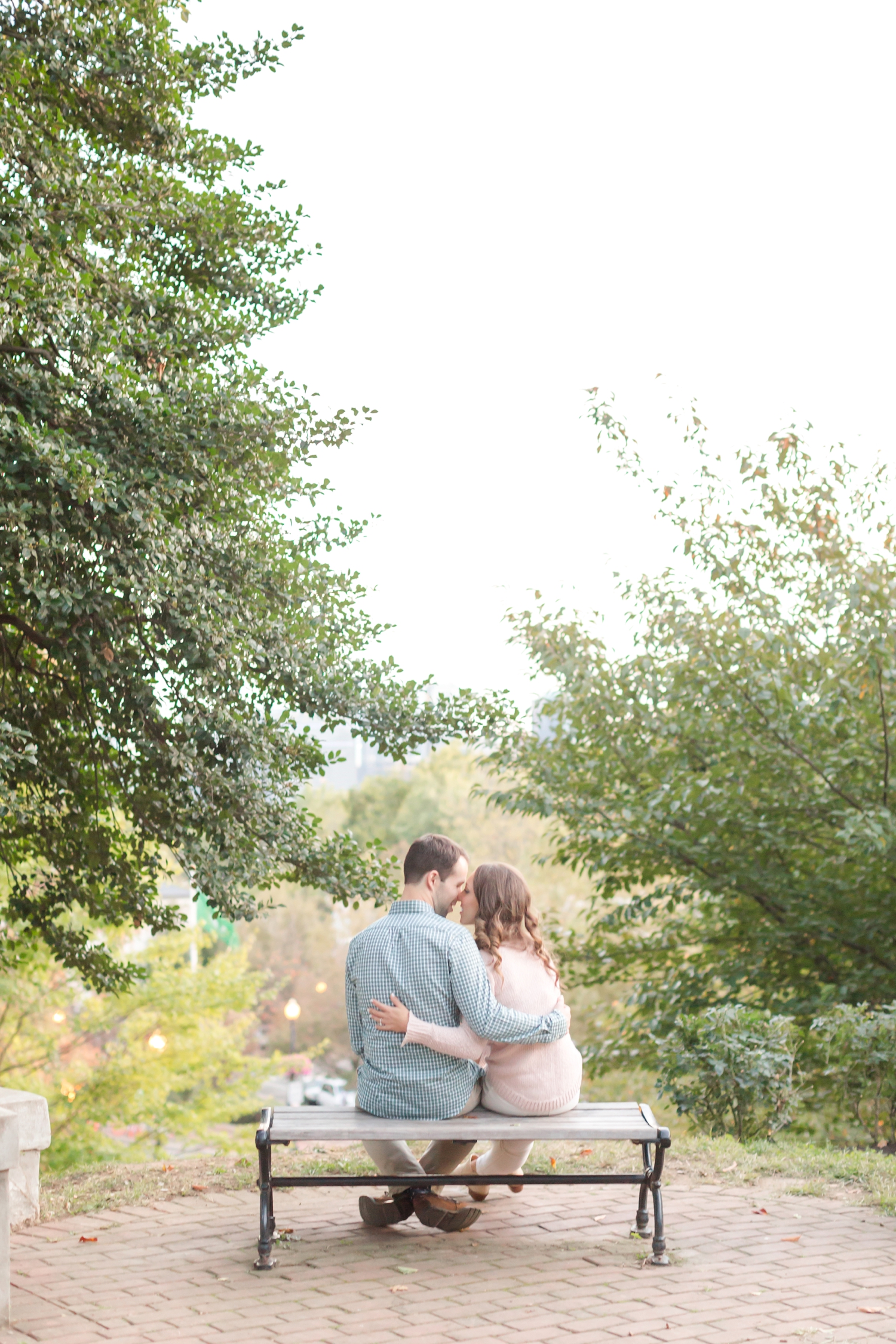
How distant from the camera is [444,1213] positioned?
4.79 meters

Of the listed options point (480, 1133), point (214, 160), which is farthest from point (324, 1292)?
point (214, 160)

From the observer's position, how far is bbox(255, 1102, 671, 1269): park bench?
14.3ft

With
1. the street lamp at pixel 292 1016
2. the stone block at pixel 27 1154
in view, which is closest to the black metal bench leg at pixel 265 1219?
the stone block at pixel 27 1154

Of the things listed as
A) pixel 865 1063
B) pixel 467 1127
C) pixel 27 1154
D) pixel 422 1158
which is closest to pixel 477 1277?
pixel 467 1127

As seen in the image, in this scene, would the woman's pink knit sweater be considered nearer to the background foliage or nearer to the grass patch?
the grass patch

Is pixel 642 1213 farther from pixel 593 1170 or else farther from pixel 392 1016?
pixel 392 1016

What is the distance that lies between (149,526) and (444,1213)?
10.2 feet

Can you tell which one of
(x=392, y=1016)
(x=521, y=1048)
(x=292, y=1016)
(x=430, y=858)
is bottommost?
(x=292, y=1016)

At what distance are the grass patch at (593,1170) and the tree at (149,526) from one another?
1347 mm

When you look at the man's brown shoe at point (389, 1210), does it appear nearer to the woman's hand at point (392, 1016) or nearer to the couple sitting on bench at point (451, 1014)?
the couple sitting on bench at point (451, 1014)

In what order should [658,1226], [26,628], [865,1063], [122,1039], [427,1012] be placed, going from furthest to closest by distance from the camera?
1. [122,1039]
2. [865,1063]
3. [26,628]
4. [427,1012]
5. [658,1226]

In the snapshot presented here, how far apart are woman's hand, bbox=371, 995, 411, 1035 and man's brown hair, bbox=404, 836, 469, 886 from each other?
478mm

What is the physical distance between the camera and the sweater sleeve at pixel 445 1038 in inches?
179

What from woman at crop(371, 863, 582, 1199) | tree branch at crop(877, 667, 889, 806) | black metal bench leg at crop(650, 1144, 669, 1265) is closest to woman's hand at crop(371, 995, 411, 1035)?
woman at crop(371, 863, 582, 1199)
